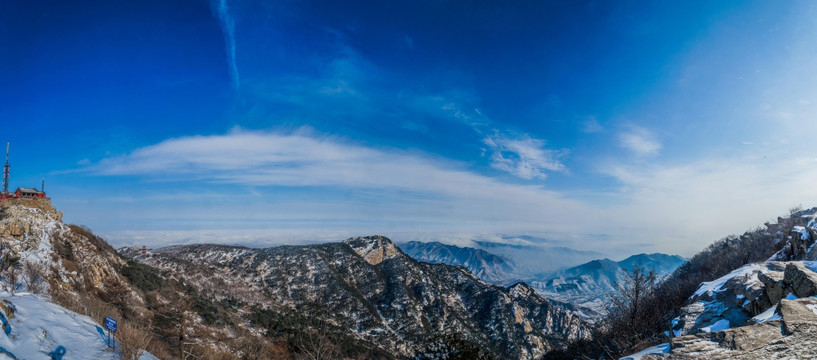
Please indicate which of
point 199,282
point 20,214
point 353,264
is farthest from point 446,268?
point 20,214

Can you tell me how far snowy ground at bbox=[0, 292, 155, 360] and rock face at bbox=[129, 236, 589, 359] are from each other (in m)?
64.1

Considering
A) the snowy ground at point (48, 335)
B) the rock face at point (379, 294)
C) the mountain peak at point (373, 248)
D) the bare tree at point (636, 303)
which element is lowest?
the rock face at point (379, 294)

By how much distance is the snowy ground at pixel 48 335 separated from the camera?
31.3 feet

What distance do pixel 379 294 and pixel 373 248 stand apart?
31.9m

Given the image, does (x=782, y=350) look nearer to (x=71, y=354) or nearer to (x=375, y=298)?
(x=71, y=354)

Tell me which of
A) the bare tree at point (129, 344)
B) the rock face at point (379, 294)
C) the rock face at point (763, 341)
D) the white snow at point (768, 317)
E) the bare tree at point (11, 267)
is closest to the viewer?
the rock face at point (763, 341)

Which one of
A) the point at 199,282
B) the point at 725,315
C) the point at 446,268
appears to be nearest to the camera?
the point at 725,315

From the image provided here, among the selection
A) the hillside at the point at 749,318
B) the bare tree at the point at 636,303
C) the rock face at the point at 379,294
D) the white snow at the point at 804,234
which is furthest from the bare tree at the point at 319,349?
the white snow at the point at 804,234

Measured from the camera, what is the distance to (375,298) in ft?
335

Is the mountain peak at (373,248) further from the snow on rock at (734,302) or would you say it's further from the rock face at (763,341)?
the rock face at (763,341)

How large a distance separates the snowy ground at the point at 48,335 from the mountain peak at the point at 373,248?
381ft

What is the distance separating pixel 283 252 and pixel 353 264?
24.7 m

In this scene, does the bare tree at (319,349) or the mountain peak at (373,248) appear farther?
the mountain peak at (373,248)

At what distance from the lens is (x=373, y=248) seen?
443ft
